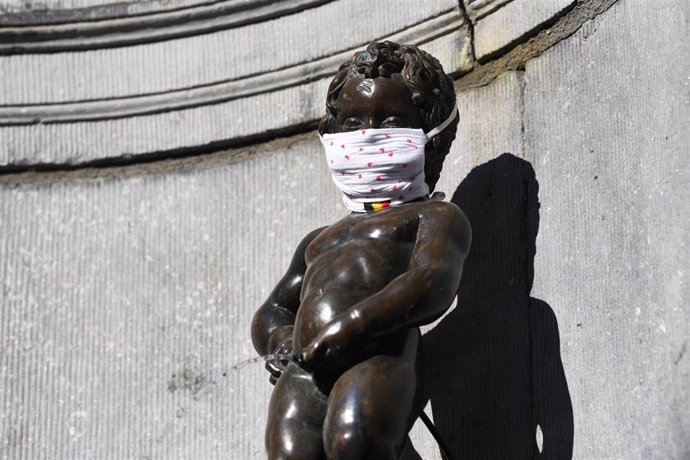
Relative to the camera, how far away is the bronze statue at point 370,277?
7.50 ft

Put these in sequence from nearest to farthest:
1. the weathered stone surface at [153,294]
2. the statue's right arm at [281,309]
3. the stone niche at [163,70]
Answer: the statue's right arm at [281,309] → the weathered stone surface at [153,294] → the stone niche at [163,70]

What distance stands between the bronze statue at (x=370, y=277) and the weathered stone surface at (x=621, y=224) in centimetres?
25

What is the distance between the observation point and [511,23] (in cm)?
289

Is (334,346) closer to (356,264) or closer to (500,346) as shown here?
(356,264)

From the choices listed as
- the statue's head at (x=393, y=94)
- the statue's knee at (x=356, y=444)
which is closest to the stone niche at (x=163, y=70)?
the statue's head at (x=393, y=94)

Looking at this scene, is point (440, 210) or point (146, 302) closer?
point (440, 210)

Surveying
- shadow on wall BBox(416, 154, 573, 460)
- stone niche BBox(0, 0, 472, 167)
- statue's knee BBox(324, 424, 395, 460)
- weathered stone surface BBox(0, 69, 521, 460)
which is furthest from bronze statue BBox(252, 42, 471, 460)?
stone niche BBox(0, 0, 472, 167)

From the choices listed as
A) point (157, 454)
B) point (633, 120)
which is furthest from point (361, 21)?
point (157, 454)

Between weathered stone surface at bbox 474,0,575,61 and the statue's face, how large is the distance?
0.42m

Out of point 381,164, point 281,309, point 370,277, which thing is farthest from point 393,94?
point 281,309

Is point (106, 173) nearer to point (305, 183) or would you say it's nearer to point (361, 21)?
point (305, 183)

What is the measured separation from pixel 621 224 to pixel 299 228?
0.80 metres

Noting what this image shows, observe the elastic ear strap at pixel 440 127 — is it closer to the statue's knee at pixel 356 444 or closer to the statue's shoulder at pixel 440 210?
the statue's shoulder at pixel 440 210

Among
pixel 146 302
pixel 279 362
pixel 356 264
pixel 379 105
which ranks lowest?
pixel 146 302
